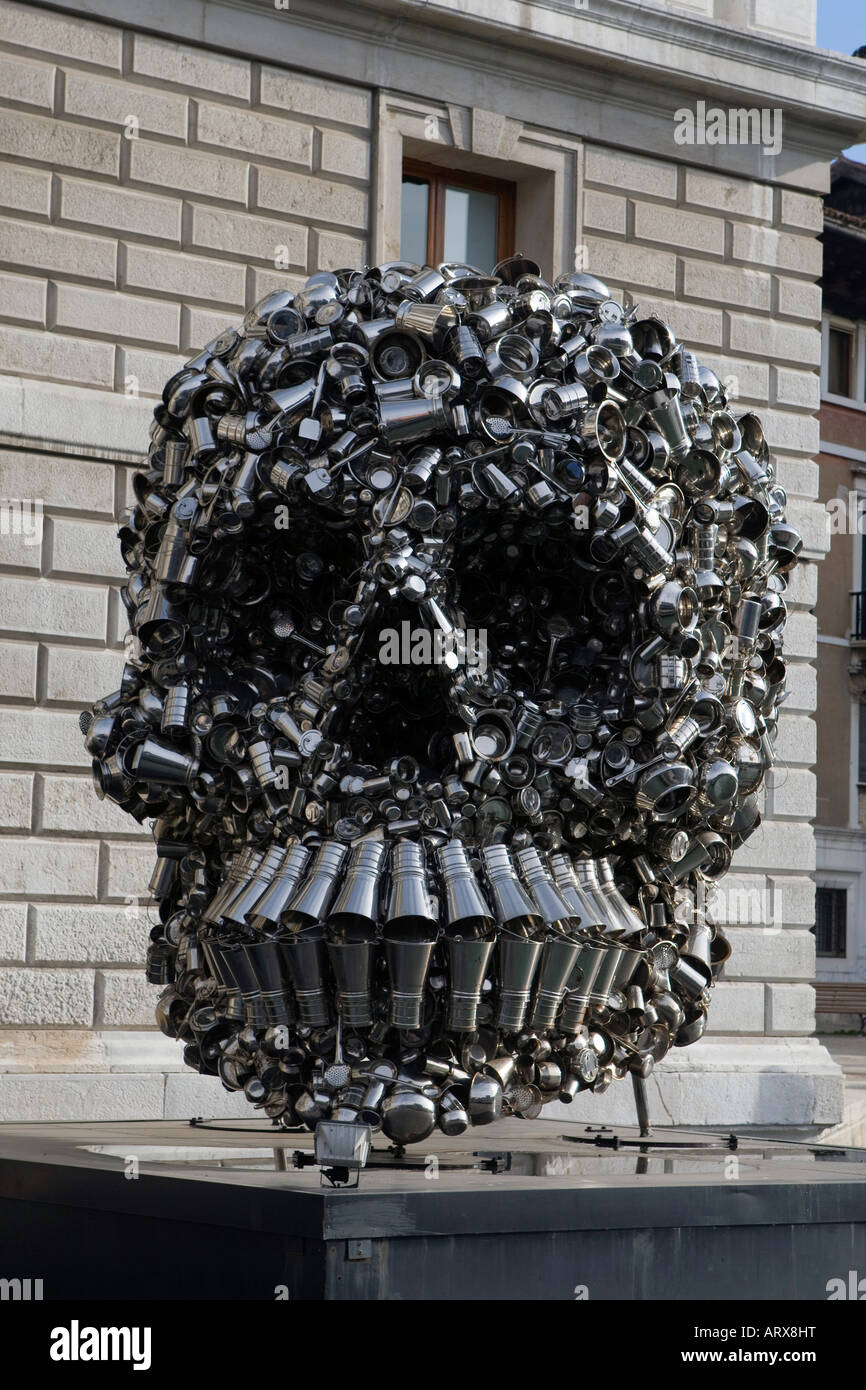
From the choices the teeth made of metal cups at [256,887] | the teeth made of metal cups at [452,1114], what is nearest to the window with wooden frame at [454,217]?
the teeth made of metal cups at [256,887]

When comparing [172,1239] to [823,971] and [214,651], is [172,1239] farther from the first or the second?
[823,971]

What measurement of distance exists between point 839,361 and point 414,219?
18541mm

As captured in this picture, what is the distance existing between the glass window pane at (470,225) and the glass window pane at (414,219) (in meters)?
0.19

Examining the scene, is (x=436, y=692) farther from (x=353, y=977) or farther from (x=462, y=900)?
(x=353, y=977)

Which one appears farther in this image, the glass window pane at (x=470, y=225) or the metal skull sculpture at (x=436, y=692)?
the glass window pane at (x=470, y=225)

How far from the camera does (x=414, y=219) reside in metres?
13.3

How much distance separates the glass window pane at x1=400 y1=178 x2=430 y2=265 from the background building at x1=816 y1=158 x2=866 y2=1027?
663 inches

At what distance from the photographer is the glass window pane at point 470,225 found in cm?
1348

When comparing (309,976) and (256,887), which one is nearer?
(309,976)

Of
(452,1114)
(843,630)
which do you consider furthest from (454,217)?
(843,630)

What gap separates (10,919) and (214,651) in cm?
592

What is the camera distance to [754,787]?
17.3 feet

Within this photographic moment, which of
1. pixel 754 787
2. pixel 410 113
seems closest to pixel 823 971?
pixel 410 113

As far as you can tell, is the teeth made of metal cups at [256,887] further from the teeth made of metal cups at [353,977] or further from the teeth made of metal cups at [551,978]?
the teeth made of metal cups at [551,978]
